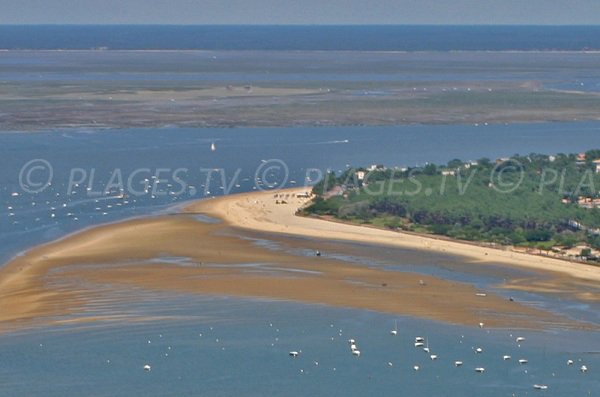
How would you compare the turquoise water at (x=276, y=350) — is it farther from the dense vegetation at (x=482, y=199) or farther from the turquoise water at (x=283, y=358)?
the dense vegetation at (x=482, y=199)

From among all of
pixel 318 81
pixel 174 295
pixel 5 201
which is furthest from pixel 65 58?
pixel 174 295

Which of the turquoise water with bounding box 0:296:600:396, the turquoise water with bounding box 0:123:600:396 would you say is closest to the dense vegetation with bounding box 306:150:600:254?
the turquoise water with bounding box 0:123:600:396

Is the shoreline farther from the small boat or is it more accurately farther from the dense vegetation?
the small boat

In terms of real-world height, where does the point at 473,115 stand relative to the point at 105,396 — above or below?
above

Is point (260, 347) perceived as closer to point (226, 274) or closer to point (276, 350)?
point (276, 350)

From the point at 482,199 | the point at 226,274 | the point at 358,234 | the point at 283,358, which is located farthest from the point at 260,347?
the point at 482,199

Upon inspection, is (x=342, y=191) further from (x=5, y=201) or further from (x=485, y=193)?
(x=5, y=201)
